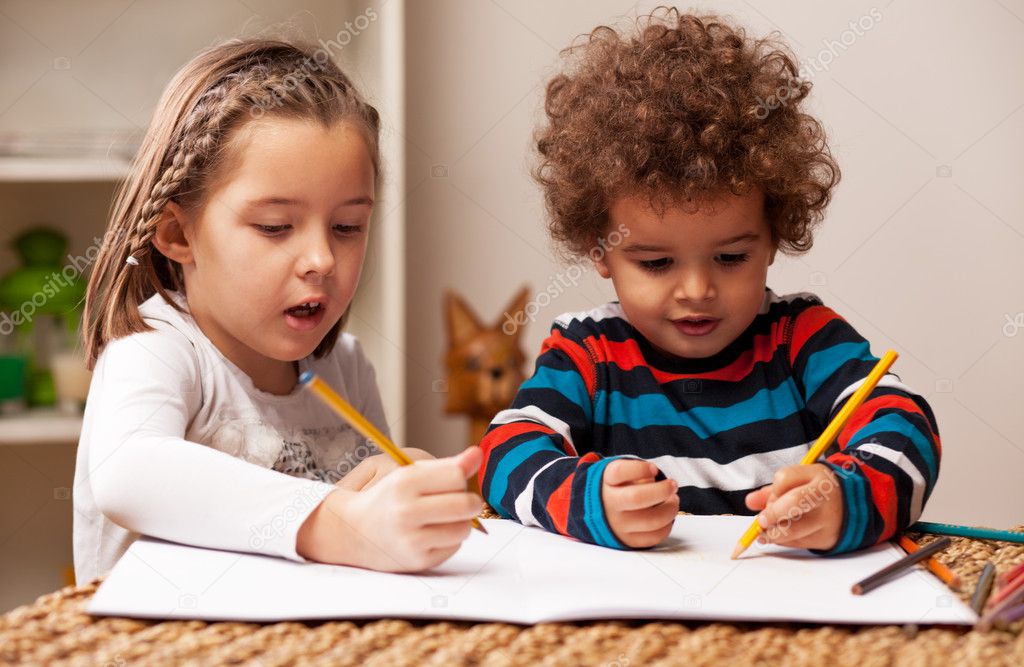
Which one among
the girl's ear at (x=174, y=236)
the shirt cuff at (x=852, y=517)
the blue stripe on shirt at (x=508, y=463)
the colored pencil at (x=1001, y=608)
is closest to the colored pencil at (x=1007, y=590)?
the colored pencil at (x=1001, y=608)

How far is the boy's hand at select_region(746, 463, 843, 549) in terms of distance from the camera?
0.64m

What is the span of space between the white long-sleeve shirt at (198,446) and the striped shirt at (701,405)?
18cm

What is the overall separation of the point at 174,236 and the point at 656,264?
0.43 m

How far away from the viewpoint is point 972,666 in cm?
45

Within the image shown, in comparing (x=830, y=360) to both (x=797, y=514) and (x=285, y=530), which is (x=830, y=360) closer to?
(x=797, y=514)

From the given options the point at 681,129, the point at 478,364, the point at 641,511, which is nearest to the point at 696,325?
the point at 681,129

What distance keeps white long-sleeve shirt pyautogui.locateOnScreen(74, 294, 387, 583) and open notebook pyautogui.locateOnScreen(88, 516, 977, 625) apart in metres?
0.02

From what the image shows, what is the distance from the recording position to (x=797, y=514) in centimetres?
64

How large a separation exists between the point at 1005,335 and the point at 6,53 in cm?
193

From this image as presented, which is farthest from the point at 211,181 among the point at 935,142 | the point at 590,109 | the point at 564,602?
the point at 935,142

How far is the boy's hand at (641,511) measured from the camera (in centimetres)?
66

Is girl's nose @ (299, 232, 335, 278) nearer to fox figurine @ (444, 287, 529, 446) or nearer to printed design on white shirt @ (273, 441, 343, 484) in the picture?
printed design on white shirt @ (273, 441, 343, 484)

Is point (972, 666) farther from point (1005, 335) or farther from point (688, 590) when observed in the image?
point (1005, 335)

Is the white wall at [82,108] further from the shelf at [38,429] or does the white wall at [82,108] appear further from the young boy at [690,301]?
the young boy at [690,301]
